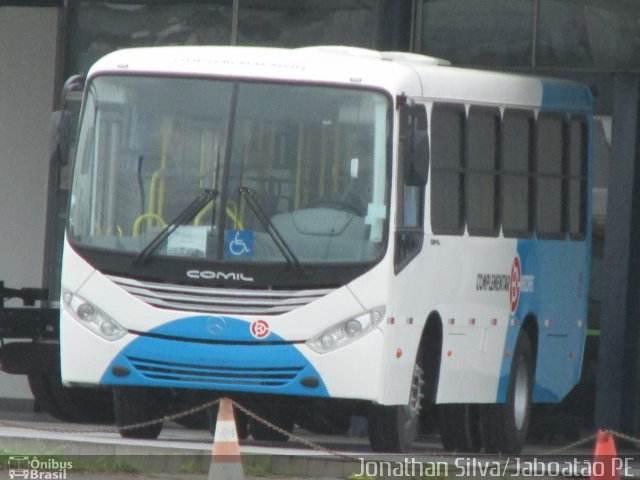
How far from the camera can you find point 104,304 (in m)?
14.9

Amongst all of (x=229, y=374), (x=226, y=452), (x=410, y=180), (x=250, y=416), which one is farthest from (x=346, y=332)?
(x=226, y=452)

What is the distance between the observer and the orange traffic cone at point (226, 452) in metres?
11.7

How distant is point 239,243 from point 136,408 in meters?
1.68

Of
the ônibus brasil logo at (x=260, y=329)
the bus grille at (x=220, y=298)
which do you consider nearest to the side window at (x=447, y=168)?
the bus grille at (x=220, y=298)

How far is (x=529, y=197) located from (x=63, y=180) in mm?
6444

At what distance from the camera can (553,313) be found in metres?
18.0

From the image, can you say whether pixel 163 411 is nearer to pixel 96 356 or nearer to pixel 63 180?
pixel 96 356

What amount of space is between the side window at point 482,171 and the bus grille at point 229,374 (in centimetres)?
232

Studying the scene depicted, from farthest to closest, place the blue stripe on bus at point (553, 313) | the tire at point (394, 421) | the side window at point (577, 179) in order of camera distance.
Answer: the side window at point (577, 179)
the blue stripe on bus at point (553, 313)
the tire at point (394, 421)

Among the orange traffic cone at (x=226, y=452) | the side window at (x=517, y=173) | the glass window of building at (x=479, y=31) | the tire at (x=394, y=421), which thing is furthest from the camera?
the glass window of building at (x=479, y=31)

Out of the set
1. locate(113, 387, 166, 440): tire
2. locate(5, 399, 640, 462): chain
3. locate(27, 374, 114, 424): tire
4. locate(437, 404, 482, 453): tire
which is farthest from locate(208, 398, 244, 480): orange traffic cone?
locate(27, 374, 114, 424): tire

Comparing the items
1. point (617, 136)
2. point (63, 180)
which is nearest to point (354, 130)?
point (617, 136)

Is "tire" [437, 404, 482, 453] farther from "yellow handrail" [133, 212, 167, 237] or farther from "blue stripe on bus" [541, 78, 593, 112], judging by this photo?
"yellow handrail" [133, 212, 167, 237]

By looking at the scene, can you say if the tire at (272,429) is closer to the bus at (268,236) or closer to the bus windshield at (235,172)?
the bus at (268,236)
